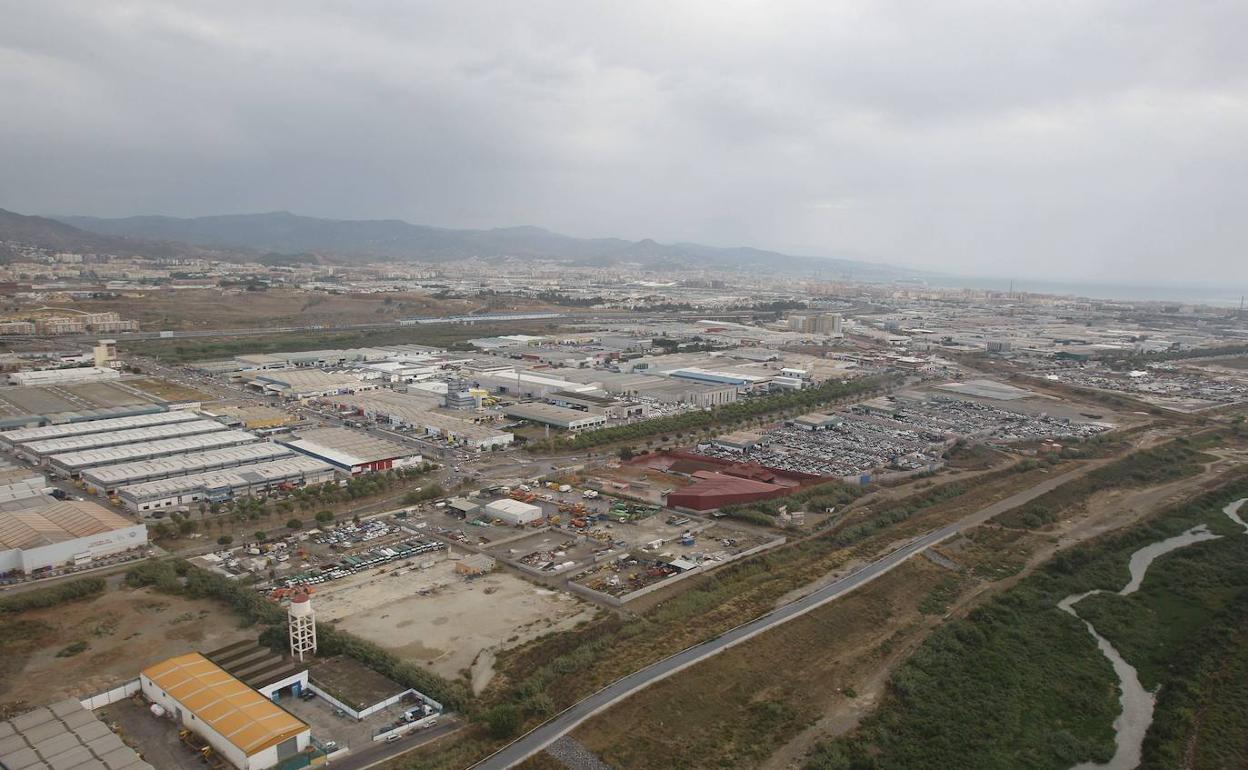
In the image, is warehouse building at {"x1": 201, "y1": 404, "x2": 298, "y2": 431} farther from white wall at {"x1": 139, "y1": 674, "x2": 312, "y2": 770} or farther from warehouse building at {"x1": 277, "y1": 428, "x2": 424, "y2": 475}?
white wall at {"x1": 139, "y1": 674, "x2": 312, "y2": 770}

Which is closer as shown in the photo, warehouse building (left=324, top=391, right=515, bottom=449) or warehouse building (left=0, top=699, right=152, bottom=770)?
→ warehouse building (left=0, top=699, right=152, bottom=770)

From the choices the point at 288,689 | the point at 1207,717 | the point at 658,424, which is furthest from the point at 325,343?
the point at 1207,717

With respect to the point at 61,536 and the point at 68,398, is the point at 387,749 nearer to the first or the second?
the point at 61,536

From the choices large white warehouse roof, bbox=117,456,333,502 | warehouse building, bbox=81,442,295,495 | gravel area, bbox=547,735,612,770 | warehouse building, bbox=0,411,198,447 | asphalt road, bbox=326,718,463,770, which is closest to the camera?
asphalt road, bbox=326,718,463,770

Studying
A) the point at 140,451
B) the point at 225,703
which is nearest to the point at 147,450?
the point at 140,451

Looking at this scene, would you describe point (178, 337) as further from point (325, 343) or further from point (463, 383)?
point (463, 383)

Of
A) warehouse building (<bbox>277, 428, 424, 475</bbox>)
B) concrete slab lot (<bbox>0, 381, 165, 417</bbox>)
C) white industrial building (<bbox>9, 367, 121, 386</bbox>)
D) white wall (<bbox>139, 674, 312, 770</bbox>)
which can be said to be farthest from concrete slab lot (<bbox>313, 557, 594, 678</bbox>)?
white industrial building (<bbox>9, 367, 121, 386</bbox>)
